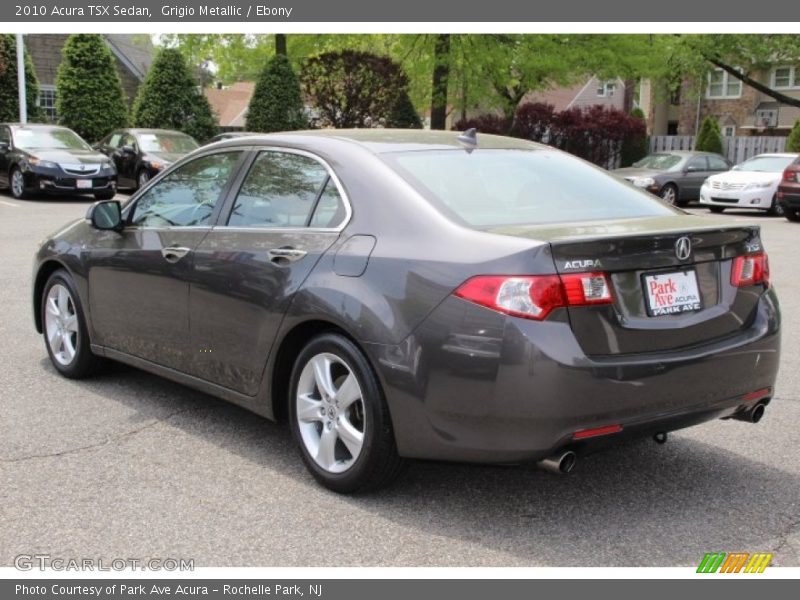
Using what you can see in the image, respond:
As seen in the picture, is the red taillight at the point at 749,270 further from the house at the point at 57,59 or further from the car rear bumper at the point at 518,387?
the house at the point at 57,59

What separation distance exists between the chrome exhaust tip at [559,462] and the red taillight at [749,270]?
1.11 metres

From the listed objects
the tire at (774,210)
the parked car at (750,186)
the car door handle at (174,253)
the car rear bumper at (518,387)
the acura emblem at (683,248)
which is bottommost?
the tire at (774,210)

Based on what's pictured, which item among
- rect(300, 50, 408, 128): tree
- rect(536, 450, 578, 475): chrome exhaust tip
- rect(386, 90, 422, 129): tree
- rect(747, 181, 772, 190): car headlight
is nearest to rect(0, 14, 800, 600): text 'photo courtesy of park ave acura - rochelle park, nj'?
rect(536, 450, 578, 475): chrome exhaust tip

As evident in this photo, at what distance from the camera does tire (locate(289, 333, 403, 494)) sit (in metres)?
4.03

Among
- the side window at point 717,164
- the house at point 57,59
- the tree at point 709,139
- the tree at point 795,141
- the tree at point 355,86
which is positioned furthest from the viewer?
the house at point 57,59

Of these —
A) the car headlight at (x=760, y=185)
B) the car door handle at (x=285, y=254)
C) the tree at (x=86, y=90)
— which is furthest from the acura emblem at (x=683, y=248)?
the tree at (x=86, y=90)

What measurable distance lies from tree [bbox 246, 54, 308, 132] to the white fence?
41.7 ft

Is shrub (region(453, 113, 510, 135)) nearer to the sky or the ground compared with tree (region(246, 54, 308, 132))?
nearer to the ground

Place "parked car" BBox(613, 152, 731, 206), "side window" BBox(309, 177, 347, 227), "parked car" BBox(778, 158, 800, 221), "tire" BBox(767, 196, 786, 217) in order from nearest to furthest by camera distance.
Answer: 1. "side window" BBox(309, 177, 347, 227)
2. "parked car" BBox(778, 158, 800, 221)
3. "tire" BBox(767, 196, 786, 217)
4. "parked car" BBox(613, 152, 731, 206)

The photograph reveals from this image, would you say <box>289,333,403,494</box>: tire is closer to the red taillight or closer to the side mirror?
the red taillight

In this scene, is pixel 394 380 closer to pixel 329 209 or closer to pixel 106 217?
pixel 329 209

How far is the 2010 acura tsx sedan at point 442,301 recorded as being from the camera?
3676 mm

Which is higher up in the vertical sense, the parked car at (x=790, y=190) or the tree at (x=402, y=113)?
the tree at (x=402, y=113)
